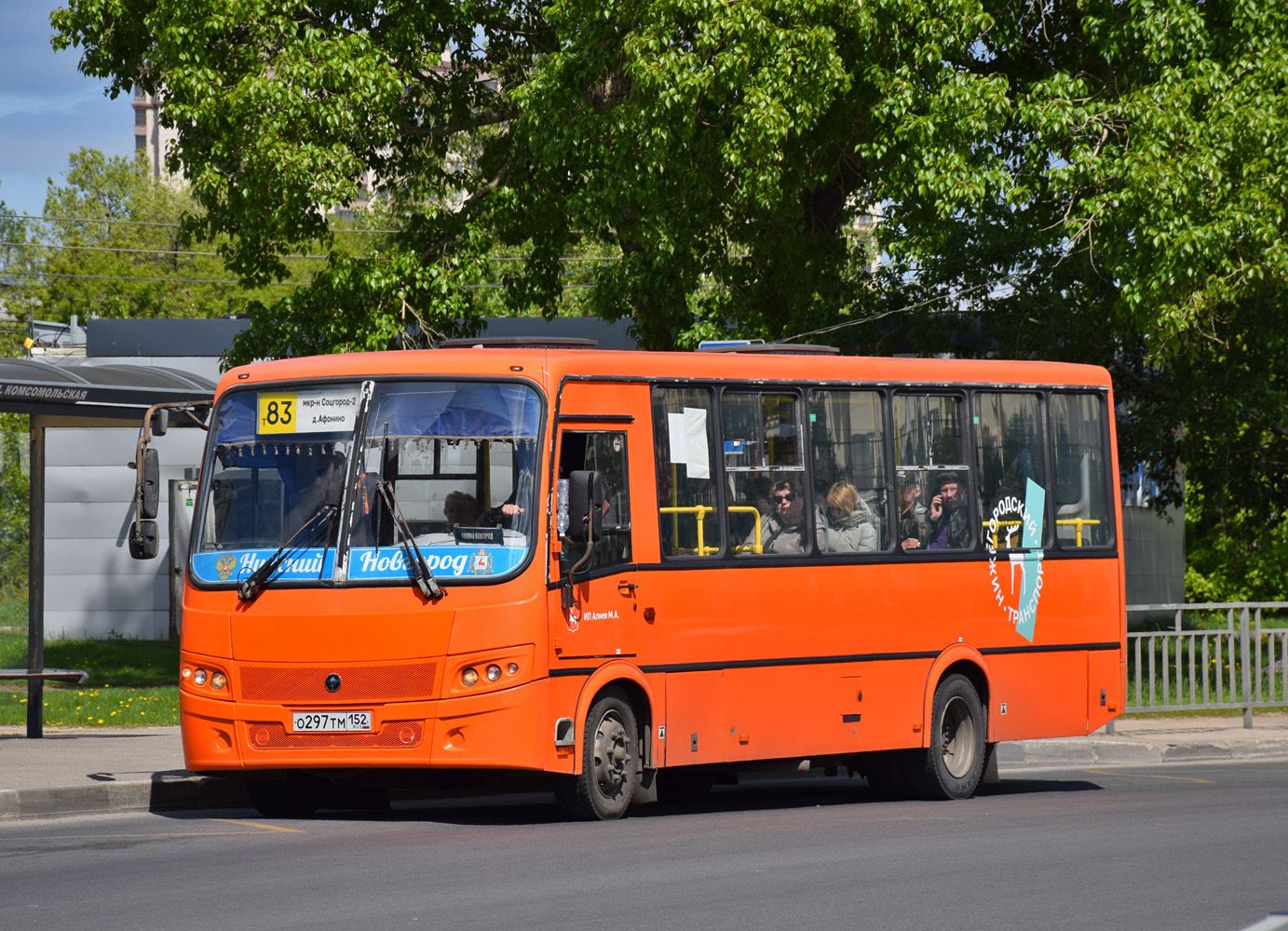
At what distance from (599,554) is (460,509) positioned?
92 cm

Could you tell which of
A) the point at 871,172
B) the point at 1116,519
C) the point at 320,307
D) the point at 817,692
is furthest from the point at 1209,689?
the point at 320,307

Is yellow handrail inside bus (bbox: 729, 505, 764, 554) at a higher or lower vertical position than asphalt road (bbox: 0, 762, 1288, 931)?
higher

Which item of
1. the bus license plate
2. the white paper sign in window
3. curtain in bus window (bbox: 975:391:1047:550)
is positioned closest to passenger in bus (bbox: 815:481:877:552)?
the white paper sign in window

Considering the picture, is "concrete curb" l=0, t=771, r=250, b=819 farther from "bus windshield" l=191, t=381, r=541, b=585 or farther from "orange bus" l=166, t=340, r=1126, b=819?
"bus windshield" l=191, t=381, r=541, b=585

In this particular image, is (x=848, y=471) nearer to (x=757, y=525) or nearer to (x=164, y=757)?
(x=757, y=525)

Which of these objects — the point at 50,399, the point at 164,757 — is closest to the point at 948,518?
the point at 164,757

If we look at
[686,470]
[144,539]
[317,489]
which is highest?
[686,470]

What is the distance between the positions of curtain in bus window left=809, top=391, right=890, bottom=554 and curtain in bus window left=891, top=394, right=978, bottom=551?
0.66 feet

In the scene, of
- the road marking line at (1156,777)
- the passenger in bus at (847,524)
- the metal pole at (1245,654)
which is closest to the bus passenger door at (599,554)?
the passenger in bus at (847,524)

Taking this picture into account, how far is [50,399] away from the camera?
14.5 metres

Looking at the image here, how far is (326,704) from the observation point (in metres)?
11.1

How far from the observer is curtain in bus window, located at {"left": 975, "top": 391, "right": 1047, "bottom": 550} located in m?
14.4

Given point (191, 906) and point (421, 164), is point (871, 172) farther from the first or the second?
point (191, 906)

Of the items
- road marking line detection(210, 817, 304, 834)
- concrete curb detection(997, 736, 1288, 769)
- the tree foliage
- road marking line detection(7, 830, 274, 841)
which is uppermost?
the tree foliage
